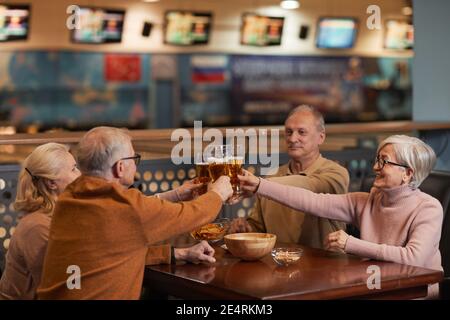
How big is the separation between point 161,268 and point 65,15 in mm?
6569

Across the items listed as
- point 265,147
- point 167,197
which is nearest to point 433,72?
point 265,147

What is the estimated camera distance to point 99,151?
299 centimetres

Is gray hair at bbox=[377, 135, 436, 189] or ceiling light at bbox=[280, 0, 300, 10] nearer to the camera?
gray hair at bbox=[377, 135, 436, 189]

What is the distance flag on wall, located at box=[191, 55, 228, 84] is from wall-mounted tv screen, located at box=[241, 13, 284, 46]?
0.40 m

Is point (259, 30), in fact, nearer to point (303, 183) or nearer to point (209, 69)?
point (209, 69)

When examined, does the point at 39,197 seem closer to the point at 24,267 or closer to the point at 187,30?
the point at 24,267

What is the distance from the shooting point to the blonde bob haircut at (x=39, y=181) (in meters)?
3.38

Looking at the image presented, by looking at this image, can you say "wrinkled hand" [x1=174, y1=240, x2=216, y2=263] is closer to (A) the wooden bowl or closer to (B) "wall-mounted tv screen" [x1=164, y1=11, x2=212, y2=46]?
(A) the wooden bowl

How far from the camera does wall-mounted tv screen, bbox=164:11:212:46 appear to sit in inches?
385

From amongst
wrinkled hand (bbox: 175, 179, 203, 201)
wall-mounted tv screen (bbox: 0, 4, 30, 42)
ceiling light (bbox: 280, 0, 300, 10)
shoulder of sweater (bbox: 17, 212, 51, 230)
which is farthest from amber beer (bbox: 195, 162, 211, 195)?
ceiling light (bbox: 280, 0, 300, 10)

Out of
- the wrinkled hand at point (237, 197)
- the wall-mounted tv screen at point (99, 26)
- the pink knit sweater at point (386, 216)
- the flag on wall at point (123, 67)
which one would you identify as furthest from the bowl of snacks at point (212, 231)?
the flag on wall at point (123, 67)

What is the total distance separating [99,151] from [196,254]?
66cm

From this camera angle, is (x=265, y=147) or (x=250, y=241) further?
(x=265, y=147)

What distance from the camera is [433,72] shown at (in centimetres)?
654
